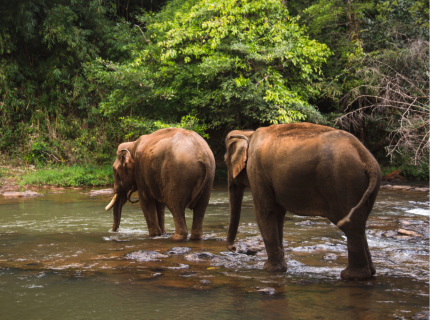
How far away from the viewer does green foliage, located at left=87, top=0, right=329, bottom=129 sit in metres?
13.9

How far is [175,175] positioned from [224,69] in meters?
8.77

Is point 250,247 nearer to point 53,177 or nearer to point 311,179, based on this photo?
point 311,179

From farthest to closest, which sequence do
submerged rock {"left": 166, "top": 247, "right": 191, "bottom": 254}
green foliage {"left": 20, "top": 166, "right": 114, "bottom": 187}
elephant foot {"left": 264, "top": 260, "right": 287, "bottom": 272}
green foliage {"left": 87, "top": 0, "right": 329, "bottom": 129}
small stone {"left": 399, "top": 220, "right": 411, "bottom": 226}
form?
green foliage {"left": 20, "top": 166, "right": 114, "bottom": 187} → green foliage {"left": 87, "top": 0, "right": 329, "bottom": 129} → small stone {"left": 399, "top": 220, "right": 411, "bottom": 226} → submerged rock {"left": 166, "top": 247, "right": 191, "bottom": 254} → elephant foot {"left": 264, "top": 260, "right": 287, "bottom": 272}

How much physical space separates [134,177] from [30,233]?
1828 millimetres

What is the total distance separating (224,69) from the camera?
555 inches

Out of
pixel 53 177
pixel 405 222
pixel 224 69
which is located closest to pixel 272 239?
pixel 405 222

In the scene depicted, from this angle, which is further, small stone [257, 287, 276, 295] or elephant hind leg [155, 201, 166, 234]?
elephant hind leg [155, 201, 166, 234]

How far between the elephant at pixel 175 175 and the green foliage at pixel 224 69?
7533 millimetres

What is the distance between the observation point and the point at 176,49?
15227 millimetres

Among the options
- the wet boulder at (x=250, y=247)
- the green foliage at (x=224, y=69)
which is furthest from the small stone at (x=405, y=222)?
the green foliage at (x=224, y=69)

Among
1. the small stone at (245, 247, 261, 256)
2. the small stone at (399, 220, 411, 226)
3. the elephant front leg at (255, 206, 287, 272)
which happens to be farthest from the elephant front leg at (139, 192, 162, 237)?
the small stone at (399, 220, 411, 226)

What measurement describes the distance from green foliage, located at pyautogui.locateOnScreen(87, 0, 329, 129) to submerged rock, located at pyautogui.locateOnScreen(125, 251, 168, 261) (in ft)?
29.4

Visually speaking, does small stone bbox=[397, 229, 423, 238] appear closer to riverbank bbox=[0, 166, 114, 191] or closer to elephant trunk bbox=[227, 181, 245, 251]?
elephant trunk bbox=[227, 181, 245, 251]

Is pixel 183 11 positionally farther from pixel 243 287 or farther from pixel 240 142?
pixel 243 287
